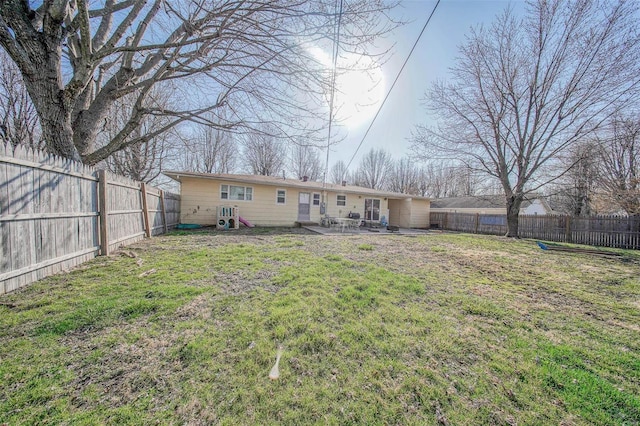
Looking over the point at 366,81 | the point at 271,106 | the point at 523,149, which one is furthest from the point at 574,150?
the point at 271,106

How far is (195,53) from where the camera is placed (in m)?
5.12

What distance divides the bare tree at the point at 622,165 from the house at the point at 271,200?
934 centimetres

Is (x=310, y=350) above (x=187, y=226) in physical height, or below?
below

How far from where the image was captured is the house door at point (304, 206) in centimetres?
1370

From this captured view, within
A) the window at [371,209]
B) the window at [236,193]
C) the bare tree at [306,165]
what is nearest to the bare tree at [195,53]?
the window at [236,193]

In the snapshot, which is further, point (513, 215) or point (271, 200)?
point (271, 200)

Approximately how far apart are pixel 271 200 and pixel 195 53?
8298mm

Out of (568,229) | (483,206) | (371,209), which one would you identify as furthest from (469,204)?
(371,209)

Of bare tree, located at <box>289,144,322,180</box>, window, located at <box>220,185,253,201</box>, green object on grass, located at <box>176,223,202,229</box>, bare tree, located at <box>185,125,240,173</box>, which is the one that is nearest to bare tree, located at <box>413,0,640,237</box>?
window, located at <box>220,185,253,201</box>

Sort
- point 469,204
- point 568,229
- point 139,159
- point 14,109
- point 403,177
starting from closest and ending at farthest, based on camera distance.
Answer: point 568,229 < point 14,109 < point 139,159 < point 469,204 < point 403,177

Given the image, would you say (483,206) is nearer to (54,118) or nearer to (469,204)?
(469,204)

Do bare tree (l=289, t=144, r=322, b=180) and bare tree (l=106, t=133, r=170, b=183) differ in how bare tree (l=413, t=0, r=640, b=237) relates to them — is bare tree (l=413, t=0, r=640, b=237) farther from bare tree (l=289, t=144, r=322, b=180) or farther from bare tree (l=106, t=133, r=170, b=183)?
bare tree (l=106, t=133, r=170, b=183)

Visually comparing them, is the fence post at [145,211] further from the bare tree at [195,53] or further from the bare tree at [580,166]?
the bare tree at [580,166]

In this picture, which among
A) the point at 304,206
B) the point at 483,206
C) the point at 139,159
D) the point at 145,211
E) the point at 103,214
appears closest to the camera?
the point at 103,214
